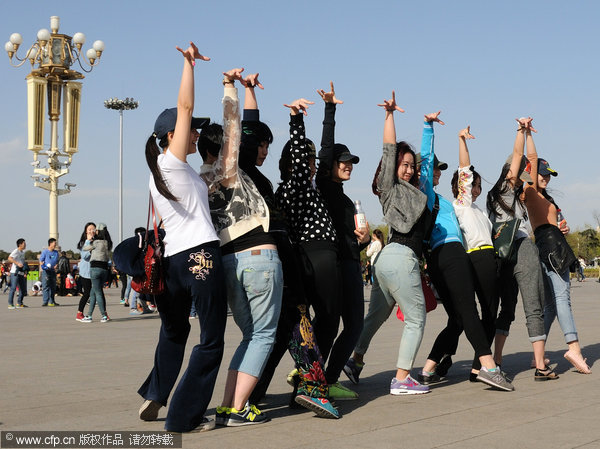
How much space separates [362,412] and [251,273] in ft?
4.46

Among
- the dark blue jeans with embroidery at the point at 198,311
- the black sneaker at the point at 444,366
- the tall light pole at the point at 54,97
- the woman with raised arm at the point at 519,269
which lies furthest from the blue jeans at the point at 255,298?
the tall light pole at the point at 54,97

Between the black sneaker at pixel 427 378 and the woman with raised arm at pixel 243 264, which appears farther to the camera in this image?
the black sneaker at pixel 427 378

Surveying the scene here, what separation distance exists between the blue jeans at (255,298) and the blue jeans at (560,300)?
3732 millimetres

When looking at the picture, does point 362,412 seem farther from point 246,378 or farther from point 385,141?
point 385,141

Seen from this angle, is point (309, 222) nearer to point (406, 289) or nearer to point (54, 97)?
point (406, 289)

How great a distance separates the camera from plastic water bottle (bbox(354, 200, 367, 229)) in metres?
6.13

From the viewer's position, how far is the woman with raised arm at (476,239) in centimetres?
698

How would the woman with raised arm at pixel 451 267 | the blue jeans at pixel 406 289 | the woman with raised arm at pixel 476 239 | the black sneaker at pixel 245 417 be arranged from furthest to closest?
the woman with raised arm at pixel 476 239 → the woman with raised arm at pixel 451 267 → the blue jeans at pixel 406 289 → the black sneaker at pixel 245 417

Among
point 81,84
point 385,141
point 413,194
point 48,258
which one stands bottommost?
point 48,258

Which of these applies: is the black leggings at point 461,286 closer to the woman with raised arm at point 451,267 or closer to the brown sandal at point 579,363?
the woman with raised arm at point 451,267

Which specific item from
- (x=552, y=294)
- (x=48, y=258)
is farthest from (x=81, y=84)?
(x=552, y=294)

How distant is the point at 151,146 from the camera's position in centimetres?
500

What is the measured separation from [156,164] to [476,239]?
3.26 m

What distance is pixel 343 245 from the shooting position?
246 inches
